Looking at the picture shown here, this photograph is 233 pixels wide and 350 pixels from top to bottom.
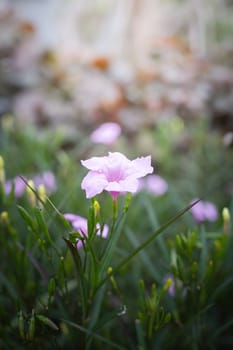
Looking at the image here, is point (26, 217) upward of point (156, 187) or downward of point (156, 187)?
downward

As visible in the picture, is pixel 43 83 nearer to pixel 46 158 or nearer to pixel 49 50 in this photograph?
pixel 49 50

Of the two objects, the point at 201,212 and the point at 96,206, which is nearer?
the point at 96,206

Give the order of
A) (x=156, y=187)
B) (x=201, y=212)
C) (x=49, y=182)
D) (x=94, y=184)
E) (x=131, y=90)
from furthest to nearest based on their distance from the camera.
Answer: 1. (x=131, y=90)
2. (x=156, y=187)
3. (x=49, y=182)
4. (x=201, y=212)
5. (x=94, y=184)

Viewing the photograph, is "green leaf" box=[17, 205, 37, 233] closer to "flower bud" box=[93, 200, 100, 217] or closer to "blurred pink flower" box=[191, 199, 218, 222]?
"flower bud" box=[93, 200, 100, 217]

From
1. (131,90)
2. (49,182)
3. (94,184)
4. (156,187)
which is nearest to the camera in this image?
(94,184)

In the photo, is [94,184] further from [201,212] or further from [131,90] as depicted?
[131,90]

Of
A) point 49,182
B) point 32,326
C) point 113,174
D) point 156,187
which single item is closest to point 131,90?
point 156,187
